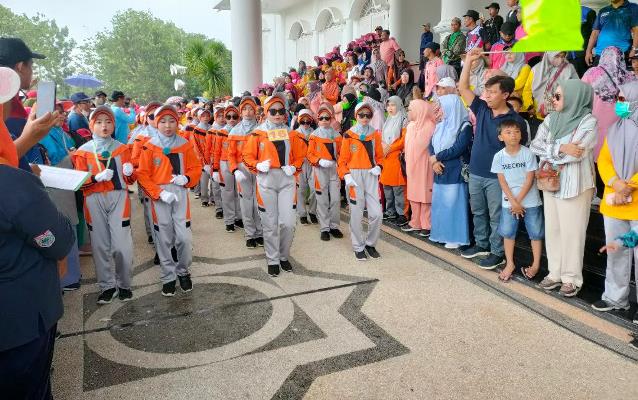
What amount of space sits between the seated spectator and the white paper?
12.4ft

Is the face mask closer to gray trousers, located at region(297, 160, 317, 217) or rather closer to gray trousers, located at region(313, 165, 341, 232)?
gray trousers, located at region(313, 165, 341, 232)

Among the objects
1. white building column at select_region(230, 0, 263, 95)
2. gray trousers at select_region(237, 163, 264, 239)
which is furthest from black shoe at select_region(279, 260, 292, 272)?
white building column at select_region(230, 0, 263, 95)

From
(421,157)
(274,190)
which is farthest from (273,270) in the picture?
(421,157)

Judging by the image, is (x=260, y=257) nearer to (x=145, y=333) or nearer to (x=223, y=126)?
(x=145, y=333)

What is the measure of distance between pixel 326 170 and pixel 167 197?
2808 mm

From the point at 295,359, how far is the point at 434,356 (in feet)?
3.20

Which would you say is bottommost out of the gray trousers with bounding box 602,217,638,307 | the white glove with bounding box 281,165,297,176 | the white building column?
the gray trousers with bounding box 602,217,638,307

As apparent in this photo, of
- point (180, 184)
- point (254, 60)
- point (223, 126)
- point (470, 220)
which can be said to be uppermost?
point (254, 60)

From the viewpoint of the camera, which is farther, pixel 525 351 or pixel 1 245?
pixel 525 351

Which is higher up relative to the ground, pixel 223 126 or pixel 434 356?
pixel 223 126

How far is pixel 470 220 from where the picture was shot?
224 inches

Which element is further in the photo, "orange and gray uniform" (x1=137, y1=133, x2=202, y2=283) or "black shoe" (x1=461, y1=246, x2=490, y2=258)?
"black shoe" (x1=461, y1=246, x2=490, y2=258)

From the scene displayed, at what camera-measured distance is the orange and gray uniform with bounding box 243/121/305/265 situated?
5.04 meters

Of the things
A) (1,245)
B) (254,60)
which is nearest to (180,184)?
(1,245)
